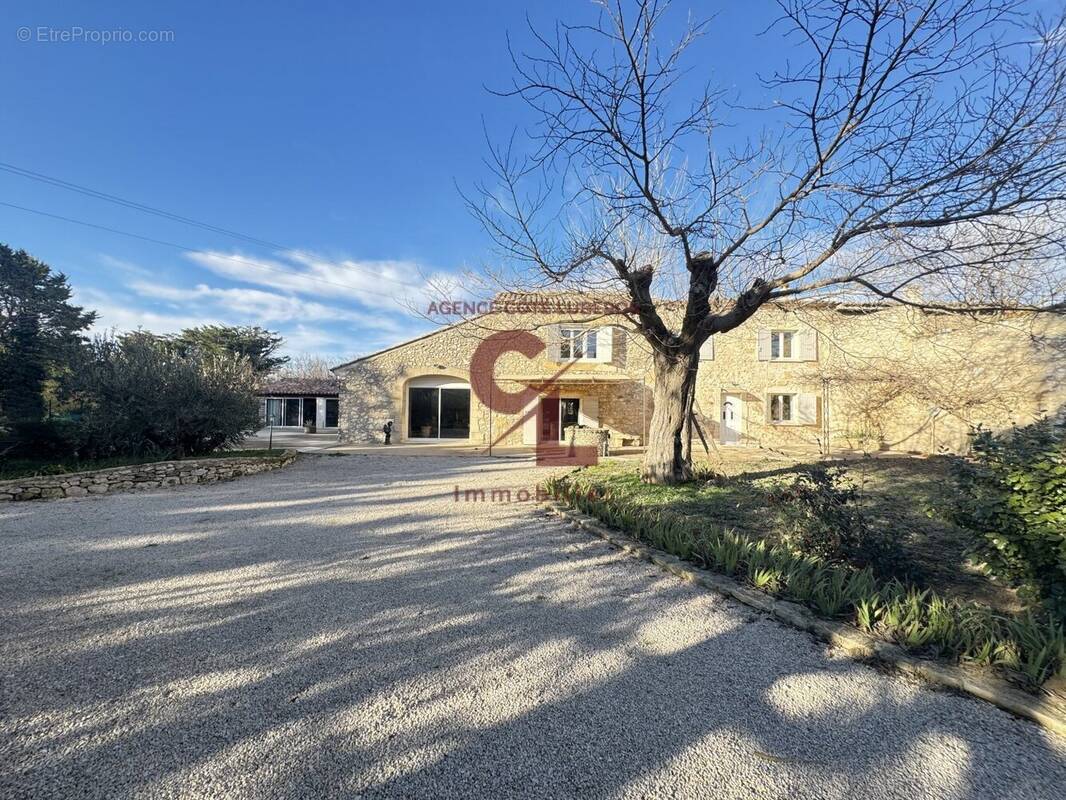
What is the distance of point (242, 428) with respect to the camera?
12125mm

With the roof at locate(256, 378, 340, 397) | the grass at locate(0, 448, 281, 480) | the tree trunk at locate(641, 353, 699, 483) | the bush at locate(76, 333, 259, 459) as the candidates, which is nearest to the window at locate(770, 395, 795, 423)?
the tree trunk at locate(641, 353, 699, 483)

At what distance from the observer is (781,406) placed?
18.0m

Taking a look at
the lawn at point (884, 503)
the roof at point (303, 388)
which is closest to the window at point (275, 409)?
the roof at point (303, 388)

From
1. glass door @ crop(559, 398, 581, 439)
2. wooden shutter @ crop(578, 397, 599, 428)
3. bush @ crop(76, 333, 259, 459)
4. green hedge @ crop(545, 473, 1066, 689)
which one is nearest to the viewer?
green hedge @ crop(545, 473, 1066, 689)

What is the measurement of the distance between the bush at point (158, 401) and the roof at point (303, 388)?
43.4 feet

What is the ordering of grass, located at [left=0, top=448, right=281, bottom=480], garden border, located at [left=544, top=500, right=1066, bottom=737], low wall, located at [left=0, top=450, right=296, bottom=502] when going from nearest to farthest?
1. garden border, located at [left=544, top=500, right=1066, bottom=737]
2. low wall, located at [left=0, top=450, right=296, bottom=502]
3. grass, located at [left=0, top=448, right=281, bottom=480]

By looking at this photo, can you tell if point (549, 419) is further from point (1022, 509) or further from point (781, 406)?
point (1022, 509)

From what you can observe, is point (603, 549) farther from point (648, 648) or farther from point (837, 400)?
point (837, 400)

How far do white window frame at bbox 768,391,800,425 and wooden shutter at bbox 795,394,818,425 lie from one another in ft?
0.72

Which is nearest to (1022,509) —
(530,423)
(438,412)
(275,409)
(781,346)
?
(530,423)

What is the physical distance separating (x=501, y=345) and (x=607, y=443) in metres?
6.51

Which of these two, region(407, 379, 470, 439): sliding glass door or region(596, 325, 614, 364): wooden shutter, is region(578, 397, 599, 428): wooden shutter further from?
region(407, 379, 470, 439): sliding glass door

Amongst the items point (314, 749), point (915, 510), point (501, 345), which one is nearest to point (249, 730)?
point (314, 749)

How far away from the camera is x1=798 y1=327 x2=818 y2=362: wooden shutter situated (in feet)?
57.7
